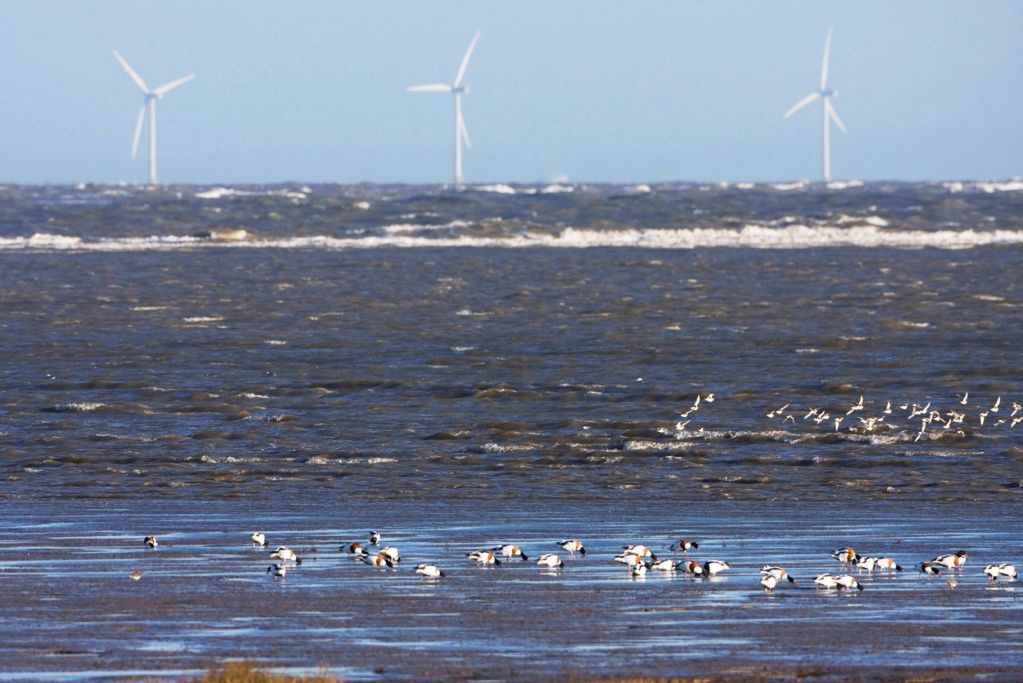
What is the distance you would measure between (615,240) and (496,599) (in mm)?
76395

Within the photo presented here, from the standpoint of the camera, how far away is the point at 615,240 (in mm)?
90062

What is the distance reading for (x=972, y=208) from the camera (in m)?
114

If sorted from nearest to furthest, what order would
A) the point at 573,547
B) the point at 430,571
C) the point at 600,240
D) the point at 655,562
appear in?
the point at 430,571, the point at 655,562, the point at 573,547, the point at 600,240

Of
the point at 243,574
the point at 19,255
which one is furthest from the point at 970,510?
the point at 19,255

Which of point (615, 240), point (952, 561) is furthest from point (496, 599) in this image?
point (615, 240)

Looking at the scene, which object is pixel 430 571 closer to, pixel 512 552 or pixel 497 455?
pixel 512 552

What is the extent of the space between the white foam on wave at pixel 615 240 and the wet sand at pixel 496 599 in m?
62.5

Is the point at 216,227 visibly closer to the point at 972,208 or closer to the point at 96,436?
the point at 972,208

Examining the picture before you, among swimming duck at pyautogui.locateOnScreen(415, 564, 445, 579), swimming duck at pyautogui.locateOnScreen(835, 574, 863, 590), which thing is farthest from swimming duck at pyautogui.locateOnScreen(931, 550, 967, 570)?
swimming duck at pyautogui.locateOnScreen(415, 564, 445, 579)

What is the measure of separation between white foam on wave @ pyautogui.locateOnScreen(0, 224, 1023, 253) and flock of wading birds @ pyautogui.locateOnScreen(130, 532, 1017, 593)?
65.1 meters

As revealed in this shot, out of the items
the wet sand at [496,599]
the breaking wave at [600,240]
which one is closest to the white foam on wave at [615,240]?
the breaking wave at [600,240]

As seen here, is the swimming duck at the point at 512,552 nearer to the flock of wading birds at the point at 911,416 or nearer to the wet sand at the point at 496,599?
the wet sand at the point at 496,599

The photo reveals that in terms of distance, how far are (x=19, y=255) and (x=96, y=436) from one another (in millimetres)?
52142

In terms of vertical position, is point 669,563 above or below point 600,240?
above
